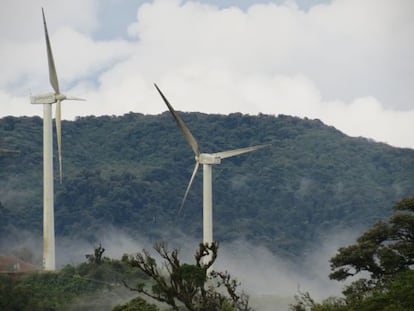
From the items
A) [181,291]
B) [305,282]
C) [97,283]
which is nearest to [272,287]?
[305,282]

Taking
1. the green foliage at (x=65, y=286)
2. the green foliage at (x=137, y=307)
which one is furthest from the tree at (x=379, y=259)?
the green foliage at (x=65, y=286)

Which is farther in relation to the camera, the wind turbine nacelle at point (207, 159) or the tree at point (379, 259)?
the wind turbine nacelle at point (207, 159)

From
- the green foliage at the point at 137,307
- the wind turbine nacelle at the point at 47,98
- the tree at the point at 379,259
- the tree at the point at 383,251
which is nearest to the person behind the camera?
the green foliage at the point at 137,307

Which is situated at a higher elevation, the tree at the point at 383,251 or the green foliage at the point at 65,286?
the tree at the point at 383,251

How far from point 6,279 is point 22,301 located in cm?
856

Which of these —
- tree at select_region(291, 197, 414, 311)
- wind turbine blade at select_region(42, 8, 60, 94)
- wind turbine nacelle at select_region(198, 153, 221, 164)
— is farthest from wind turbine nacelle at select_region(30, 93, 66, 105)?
tree at select_region(291, 197, 414, 311)

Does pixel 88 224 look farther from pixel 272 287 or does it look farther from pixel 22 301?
pixel 22 301

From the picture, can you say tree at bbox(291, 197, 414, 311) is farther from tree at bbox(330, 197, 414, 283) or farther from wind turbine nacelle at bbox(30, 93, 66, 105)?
wind turbine nacelle at bbox(30, 93, 66, 105)

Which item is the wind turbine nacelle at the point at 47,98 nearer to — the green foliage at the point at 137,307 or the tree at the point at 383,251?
the tree at the point at 383,251

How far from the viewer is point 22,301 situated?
4220 inches

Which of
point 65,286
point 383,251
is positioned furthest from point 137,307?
point 65,286

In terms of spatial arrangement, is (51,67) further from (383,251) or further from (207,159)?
(383,251)

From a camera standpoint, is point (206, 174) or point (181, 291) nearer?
point (181, 291)

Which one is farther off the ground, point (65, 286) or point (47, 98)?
point (47, 98)
